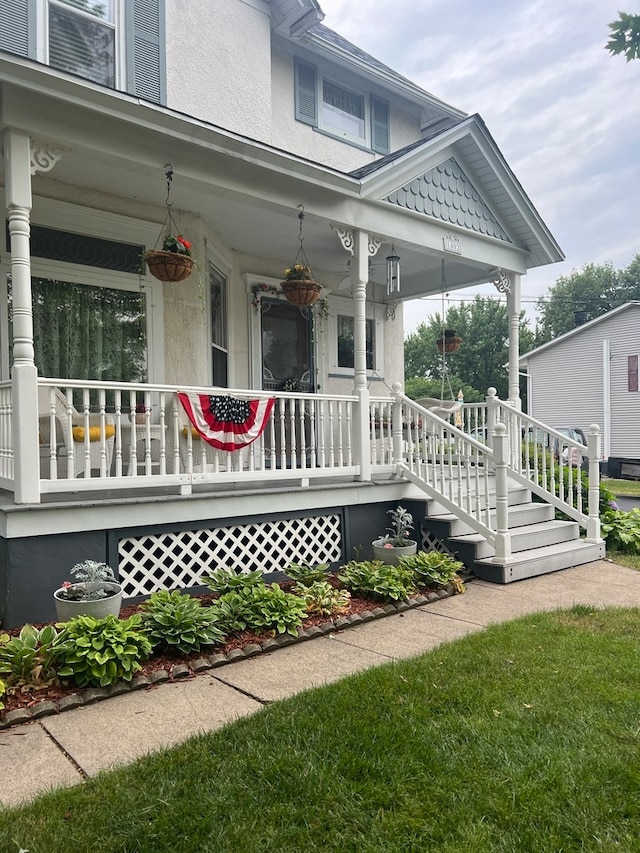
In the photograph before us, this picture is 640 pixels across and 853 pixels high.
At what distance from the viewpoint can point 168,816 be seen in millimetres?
2166

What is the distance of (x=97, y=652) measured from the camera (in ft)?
11.1

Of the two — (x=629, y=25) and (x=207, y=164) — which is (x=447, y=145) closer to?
(x=207, y=164)

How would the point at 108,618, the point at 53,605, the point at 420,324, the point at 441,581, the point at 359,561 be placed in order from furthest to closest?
the point at 420,324
the point at 359,561
the point at 441,581
the point at 53,605
the point at 108,618

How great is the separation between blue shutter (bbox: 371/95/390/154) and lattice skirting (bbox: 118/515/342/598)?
19.6 feet

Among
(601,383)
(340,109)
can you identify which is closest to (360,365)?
(340,109)

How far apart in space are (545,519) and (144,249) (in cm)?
549

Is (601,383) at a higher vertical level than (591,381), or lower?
lower

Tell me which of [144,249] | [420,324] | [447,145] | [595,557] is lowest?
[595,557]

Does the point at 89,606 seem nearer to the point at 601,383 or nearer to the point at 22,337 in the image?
the point at 22,337

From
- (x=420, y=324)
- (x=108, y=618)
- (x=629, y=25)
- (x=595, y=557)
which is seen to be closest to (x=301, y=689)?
(x=108, y=618)

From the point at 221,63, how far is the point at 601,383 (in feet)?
65.2

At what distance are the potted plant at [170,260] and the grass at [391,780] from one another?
3.68 m

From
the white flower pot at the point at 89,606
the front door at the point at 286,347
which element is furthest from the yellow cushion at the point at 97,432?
the front door at the point at 286,347

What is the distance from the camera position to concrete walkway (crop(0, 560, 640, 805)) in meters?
2.66
